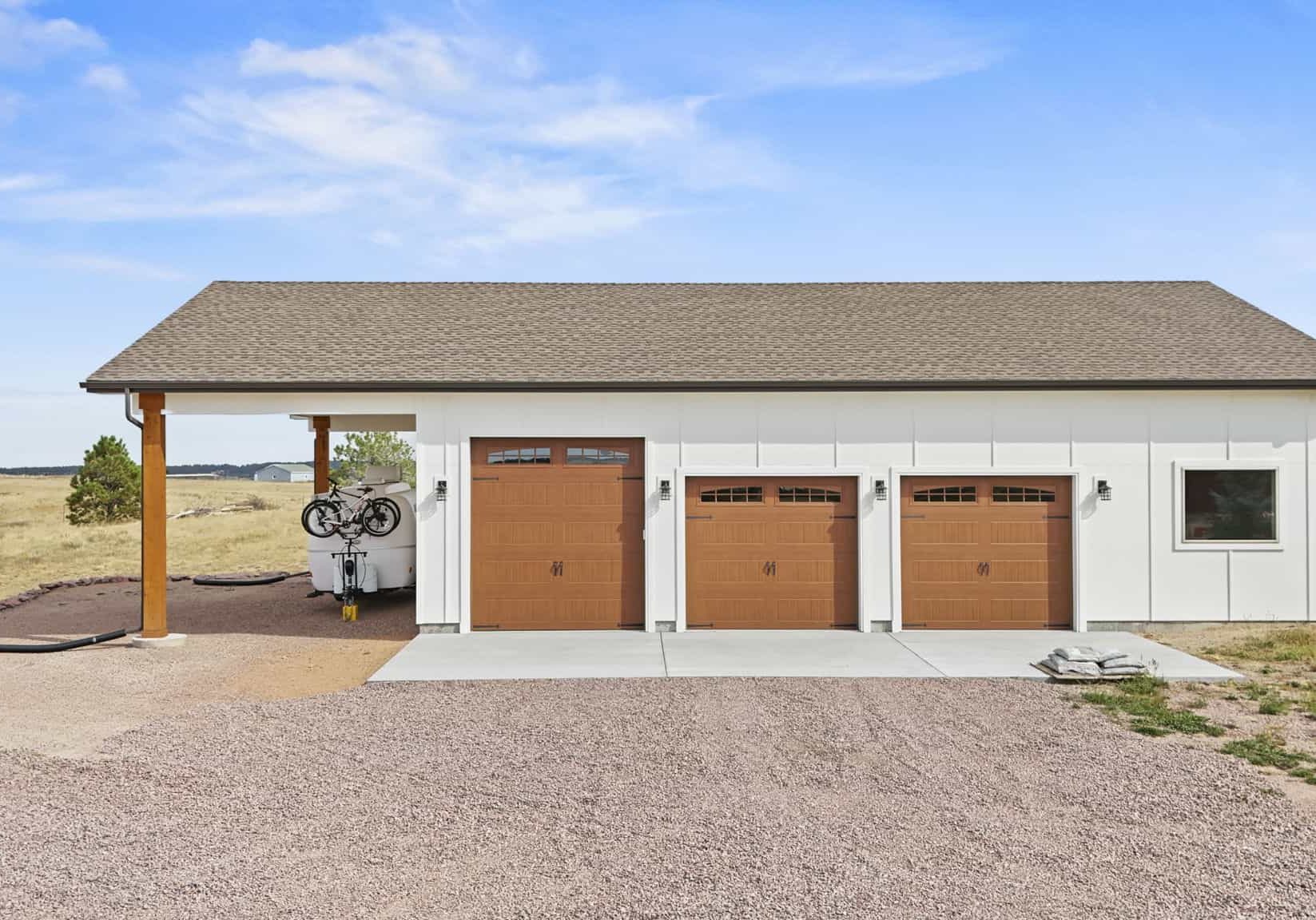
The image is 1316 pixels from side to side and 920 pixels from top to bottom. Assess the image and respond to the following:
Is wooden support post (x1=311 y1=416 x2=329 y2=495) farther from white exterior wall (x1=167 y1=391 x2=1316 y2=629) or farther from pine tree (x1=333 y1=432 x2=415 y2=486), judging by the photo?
pine tree (x1=333 y1=432 x2=415 y2=486)

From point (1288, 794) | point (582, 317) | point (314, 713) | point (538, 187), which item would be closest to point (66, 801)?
point (314, 713)

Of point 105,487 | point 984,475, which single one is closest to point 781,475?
point 984,475

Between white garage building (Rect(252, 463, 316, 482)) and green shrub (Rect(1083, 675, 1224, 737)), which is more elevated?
white garage building (Rect(252, 463, 316, 482))

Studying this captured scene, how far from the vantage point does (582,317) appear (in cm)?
1460

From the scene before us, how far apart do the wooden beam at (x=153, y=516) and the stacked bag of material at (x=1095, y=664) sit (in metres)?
11.0

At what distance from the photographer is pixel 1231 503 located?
40.7ft

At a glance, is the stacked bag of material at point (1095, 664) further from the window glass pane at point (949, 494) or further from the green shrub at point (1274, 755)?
the window glass pane at point (949, 494)

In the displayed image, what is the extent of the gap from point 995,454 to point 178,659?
11.0 metres

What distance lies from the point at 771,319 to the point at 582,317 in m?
3.10

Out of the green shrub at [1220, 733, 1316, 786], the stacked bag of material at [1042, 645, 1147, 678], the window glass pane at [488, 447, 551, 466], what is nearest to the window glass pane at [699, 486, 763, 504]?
the window glass pane at [488, 447, 551, 466]

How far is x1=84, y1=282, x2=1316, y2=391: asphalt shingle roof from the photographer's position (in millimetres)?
12016

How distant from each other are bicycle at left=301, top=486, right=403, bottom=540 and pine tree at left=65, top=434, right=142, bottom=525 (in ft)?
66.6

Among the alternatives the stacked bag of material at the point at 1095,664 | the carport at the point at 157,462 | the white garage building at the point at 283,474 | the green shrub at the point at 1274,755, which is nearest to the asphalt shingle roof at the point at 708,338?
the carport at the point at 157,462

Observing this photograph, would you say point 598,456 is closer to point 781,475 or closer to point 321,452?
point 781,475
